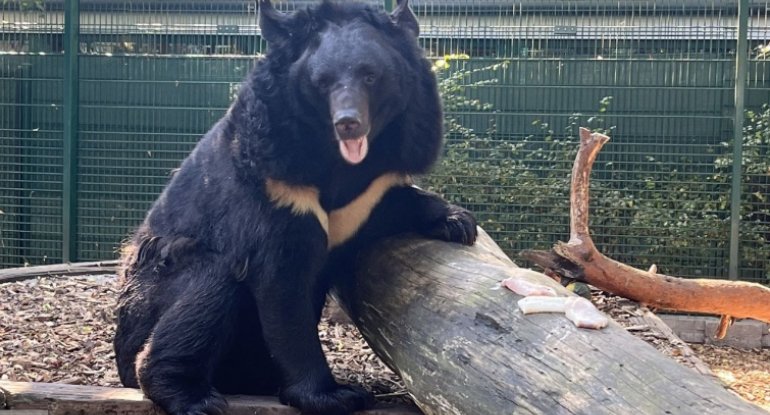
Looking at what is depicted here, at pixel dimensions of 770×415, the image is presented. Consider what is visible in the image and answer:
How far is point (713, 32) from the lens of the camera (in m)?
8.85

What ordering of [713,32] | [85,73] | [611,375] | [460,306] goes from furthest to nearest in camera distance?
[85,73] < [713,32] < [460,306] < [611,375]

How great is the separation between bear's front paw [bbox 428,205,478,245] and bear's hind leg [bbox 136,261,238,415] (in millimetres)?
951

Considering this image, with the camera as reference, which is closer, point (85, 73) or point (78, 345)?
point (78, 345)

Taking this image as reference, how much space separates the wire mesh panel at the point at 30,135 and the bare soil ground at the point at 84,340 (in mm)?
3062

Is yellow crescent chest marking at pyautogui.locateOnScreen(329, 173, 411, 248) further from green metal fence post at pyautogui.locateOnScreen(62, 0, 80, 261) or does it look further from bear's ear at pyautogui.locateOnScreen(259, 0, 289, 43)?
green metal fence post at pyautogui.locateOnScreen(62, 0, 80, 261)

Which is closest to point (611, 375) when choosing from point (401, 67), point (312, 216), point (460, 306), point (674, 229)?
point (460, 306)

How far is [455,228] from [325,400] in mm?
978

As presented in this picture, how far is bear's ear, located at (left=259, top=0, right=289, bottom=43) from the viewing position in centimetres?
394

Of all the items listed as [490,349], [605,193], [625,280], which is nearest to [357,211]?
[490,349]

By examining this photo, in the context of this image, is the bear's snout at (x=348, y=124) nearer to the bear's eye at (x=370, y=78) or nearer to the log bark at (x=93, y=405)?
the bear's eye at (x=370, y=78)

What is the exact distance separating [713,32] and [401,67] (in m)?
5.88

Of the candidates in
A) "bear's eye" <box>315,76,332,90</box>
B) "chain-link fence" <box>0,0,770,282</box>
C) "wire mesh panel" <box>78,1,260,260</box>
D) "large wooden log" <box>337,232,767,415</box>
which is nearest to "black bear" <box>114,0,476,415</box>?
"bear's eye" <box>315,76,332,90</box>

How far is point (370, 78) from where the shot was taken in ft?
12.4

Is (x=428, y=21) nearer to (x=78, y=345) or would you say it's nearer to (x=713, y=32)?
(x=713, y=32)
